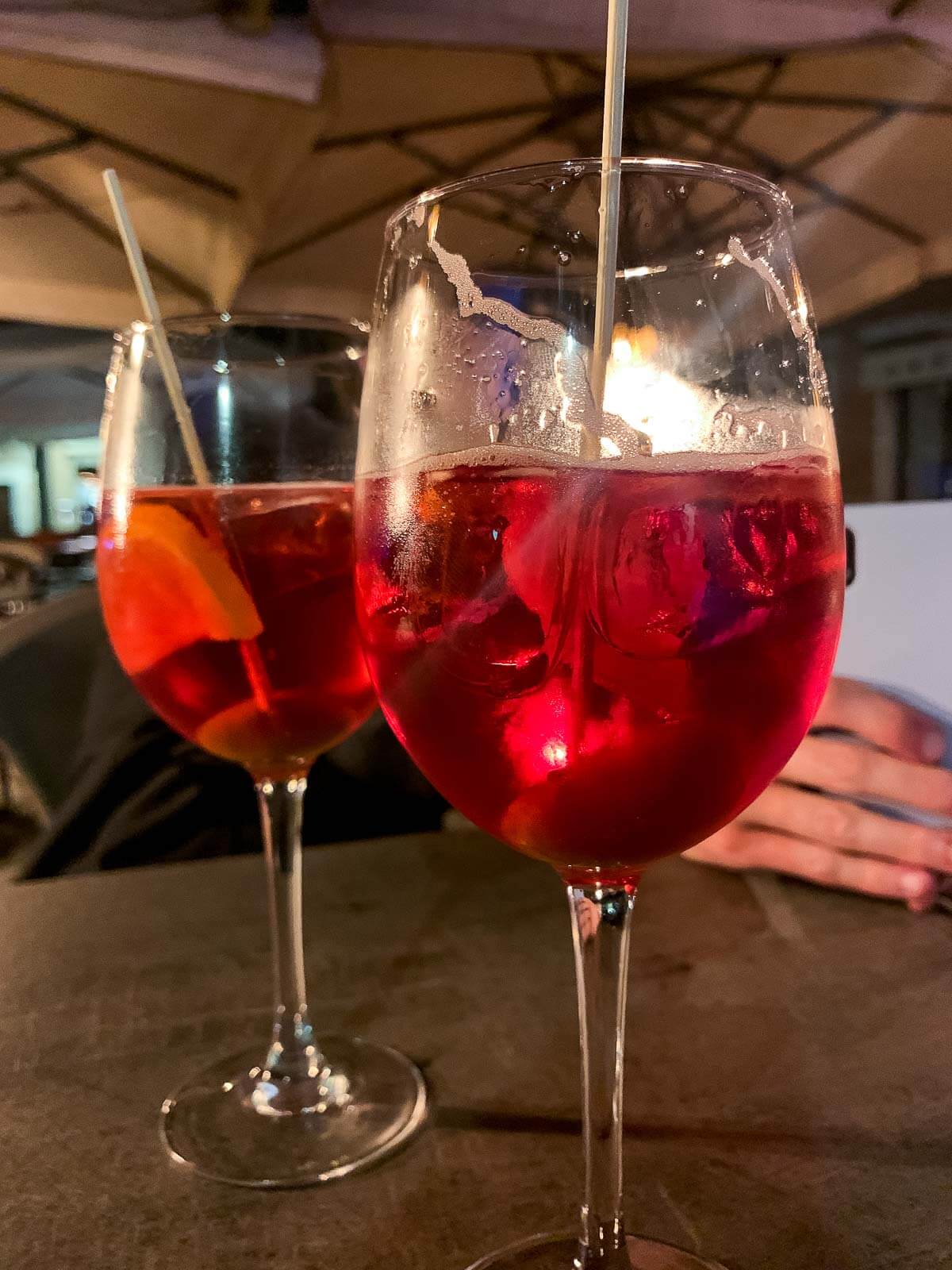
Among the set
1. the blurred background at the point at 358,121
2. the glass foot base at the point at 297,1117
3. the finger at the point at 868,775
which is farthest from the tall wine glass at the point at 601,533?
the blurred background at the point at 358,121

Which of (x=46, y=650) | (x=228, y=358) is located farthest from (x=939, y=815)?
(x=46, y=650)

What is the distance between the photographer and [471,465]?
394 mm

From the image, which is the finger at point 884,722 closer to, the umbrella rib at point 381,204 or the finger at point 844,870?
the finger at point 844,870

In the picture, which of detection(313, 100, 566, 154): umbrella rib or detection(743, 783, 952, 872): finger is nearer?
detection(743, 783, 952, 872): finger

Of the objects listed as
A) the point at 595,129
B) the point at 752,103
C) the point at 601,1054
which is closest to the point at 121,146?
the point at 595,129

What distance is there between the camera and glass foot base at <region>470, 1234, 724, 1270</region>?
0.45 m

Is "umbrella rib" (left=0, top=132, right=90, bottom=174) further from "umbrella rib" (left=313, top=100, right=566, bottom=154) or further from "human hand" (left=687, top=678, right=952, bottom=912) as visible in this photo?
"human hand" (left=687, top=678, right=952, bottom=912)

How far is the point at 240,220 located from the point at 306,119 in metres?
0.23

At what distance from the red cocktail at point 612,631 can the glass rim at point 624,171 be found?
0.41ft

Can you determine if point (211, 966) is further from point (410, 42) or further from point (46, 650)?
point (410, 42)

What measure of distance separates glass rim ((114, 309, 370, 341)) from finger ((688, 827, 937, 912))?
554mm

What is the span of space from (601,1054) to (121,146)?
5.93 ft

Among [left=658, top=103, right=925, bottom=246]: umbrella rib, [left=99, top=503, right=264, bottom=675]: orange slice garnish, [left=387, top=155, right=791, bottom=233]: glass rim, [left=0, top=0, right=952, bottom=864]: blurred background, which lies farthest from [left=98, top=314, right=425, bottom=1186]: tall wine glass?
[left=658, top=103, right=925, bottom=246]: umbrella rib

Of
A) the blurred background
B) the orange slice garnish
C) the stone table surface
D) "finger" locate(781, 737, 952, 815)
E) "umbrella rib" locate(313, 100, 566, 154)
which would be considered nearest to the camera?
the stone table surface
